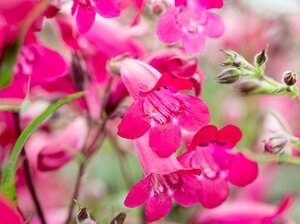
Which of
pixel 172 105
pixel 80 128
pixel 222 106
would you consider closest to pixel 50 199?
pixel 80 128

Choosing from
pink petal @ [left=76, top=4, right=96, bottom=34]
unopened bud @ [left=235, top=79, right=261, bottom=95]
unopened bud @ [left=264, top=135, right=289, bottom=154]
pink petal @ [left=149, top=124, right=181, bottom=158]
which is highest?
pink petal @ [left=76, top=4, right=96, bottom=34]

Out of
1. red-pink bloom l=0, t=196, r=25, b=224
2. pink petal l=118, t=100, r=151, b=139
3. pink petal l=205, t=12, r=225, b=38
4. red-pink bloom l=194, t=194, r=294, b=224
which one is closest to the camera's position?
red-pink bloom l=0, t=196, r=25, b=224

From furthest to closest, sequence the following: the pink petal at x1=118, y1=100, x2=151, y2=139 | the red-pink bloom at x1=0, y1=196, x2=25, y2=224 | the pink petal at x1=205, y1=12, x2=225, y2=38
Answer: the pink petal at x1=205, y1=12, x2=225, y2=38, the pink petal at x1=118, y1=100, x2=151, y2=139, the red-pink bloom at x1=0, y1=196, x2=25, y2=224

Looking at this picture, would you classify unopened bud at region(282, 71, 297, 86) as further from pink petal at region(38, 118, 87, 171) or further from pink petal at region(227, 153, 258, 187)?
pink petal at region(38, 118, 87, 171)

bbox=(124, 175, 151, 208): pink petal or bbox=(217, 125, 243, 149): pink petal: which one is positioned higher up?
bbox=(217, 125, 243, 149): pink petal

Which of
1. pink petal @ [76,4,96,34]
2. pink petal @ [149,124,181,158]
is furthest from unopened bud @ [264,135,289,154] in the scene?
Answer: pink petal @ [76,4,96,34]

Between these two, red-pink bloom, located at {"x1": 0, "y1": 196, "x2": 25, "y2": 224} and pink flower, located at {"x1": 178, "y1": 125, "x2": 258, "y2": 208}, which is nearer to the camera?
red-pink bloom, located at {"x1": 0, "y1": 196, "x2": 25, "y2": 224}

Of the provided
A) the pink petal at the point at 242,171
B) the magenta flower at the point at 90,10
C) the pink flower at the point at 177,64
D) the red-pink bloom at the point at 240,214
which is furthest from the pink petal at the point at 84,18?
the red-pink bloom at the point at 240,214

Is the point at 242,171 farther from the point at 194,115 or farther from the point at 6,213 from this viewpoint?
the point at 6,213
